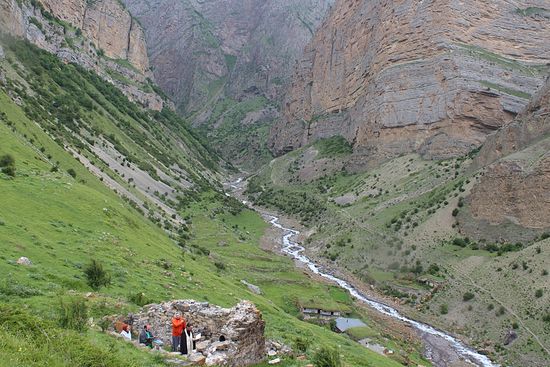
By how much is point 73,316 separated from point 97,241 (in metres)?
14.2

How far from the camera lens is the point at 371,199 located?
88.4 meters

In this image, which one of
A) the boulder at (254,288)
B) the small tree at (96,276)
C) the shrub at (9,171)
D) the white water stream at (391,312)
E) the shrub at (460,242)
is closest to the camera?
the small tree at (96,276)

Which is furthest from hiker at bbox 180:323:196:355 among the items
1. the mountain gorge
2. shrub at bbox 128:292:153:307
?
shrub at bbox 128:292:153:307

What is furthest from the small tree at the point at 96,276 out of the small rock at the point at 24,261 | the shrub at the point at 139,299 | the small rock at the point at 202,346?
the small rock at the point at 202,346

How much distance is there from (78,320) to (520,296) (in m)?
40.8

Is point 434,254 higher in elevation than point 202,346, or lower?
lower

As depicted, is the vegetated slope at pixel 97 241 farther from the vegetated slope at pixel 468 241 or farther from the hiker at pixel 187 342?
the vegetated slope at pixel 468 241

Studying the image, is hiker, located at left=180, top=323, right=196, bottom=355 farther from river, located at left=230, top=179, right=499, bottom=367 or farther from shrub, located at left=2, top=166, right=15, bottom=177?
river, located at left=230, top=179, right=499, bottom=367

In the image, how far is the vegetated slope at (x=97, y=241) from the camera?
16031 mm

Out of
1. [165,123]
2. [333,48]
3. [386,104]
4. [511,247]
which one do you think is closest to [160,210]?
[511,247]

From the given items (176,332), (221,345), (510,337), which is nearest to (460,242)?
(510,337)

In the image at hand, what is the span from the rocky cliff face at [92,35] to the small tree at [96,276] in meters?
75.7

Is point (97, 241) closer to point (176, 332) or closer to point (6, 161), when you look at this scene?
point (6, 161)

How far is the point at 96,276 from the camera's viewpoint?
2316 cm
